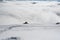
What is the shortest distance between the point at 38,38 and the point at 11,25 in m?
0.27

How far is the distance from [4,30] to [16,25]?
0.37 ft

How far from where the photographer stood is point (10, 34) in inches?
27.0

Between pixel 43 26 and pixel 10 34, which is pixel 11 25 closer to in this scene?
pixel 10 34

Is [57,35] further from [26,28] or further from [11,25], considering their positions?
[11,25]

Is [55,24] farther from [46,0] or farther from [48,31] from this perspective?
[46,0]

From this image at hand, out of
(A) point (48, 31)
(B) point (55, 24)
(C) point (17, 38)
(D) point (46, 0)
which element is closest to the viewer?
(C) point (17, 38)

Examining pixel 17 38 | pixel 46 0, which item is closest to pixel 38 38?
pixel 17 38

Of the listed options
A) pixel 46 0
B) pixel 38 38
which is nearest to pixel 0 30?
pixel 38 38

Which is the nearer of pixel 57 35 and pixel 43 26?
pixel 57 35

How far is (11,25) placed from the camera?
818 millimetres

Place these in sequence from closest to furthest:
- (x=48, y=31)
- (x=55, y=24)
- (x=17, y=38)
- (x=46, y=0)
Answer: (x=17, y=38) → (x=48, y=31) → (x=55, y=24) → (x=46, y=0)

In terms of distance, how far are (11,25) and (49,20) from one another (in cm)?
34

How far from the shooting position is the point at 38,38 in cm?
64

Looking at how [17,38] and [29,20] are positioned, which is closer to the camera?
[17,38]
